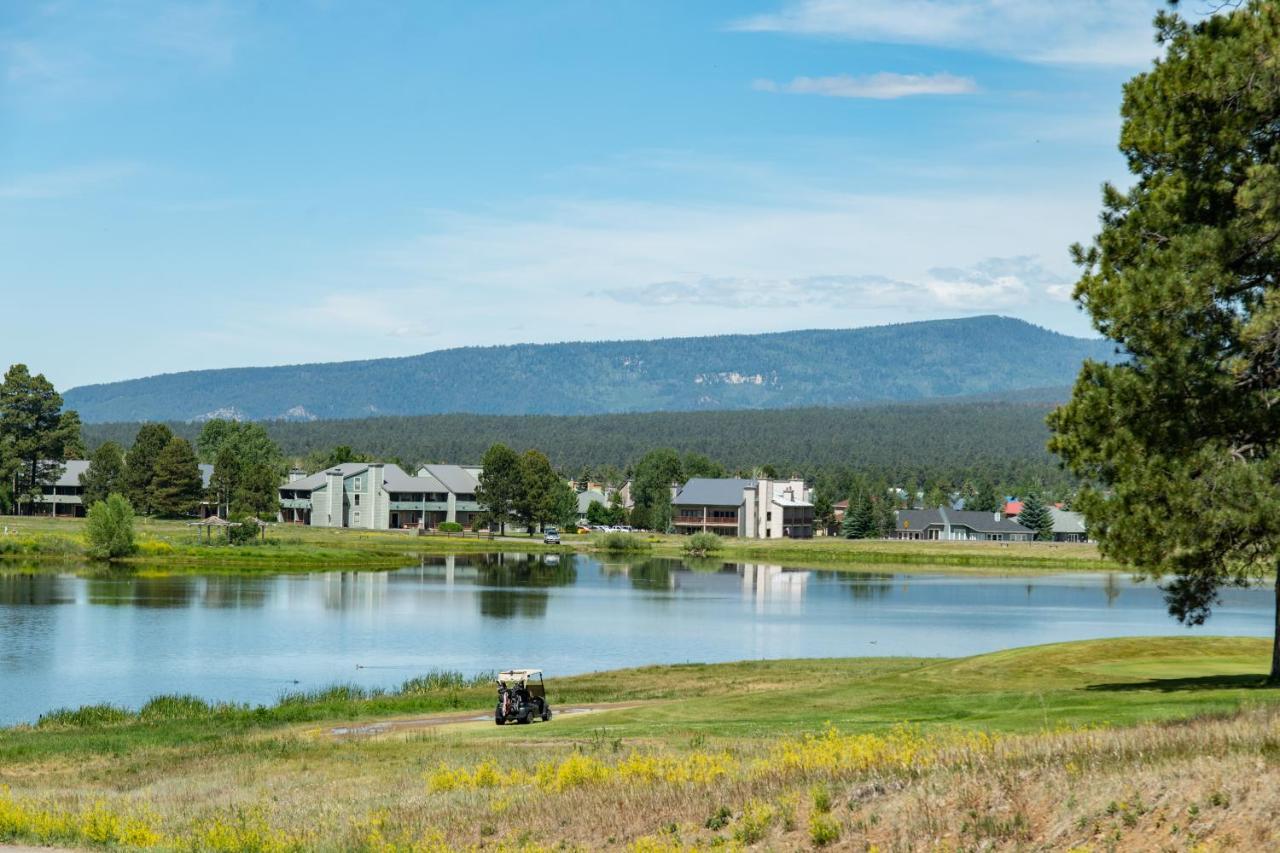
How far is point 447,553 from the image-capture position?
446 feet

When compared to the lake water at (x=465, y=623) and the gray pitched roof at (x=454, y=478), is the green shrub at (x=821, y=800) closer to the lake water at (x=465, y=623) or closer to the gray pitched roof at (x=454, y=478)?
the lake water at (x=465, y=623)

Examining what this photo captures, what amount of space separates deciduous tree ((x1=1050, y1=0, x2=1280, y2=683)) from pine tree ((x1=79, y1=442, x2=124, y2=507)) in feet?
459

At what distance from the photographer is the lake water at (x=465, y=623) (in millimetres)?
49125

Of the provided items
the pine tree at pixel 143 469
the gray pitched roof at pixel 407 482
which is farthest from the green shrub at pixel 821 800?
the gray pitched roof at pixel 407 482

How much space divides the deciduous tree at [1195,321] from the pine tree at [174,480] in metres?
132

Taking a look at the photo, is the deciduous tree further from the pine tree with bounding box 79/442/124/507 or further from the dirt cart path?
the pine tree with bounding box 79/442/124/507

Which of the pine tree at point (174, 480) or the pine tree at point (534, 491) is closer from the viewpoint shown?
the pine tree at point (174, 480)

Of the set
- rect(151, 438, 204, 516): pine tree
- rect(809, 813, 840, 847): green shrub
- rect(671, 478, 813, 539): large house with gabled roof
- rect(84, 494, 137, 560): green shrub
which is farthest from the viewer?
rect(671, 478, 813, 539): large house with gabled roof

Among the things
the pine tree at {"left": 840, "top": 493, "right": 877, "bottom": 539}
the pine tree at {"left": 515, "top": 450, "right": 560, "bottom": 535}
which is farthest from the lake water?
the pine tree at {"left": 840, "top": 493, "right": 877, "bottom": 539}

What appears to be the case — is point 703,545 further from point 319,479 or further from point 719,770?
point 719,770

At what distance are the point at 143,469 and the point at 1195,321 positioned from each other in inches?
5561

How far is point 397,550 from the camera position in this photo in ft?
426

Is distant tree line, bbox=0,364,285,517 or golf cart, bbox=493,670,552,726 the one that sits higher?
distant tree line, bbox=0,364,285,517

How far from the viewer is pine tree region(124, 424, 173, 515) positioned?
491ft
